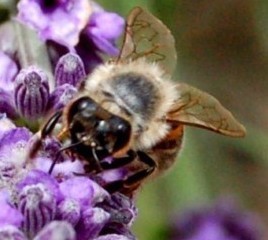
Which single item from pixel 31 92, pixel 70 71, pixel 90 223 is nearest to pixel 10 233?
pixel 90 223

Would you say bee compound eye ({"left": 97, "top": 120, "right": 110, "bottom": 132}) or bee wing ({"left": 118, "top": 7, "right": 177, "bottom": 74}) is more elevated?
bee compound eye ({"left": 97, "top": 120, "right": 110, "bottom": 132})

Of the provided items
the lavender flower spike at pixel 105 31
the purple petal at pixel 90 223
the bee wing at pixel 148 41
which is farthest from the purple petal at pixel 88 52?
the purple petal at pixel 90 223

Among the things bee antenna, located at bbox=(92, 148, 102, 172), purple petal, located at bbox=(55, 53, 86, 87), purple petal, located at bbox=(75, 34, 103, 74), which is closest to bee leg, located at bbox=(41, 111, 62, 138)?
bee antenna, located at bbox=(92, 148, 102, 172)

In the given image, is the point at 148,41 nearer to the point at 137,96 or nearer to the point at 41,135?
the point at 137,96

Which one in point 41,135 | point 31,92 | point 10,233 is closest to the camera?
point 10,233

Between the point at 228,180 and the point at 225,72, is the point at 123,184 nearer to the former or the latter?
the point at 228,180

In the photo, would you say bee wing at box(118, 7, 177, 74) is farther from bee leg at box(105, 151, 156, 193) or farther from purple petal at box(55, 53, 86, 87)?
bee leg at box(105, 151, 156, 193)

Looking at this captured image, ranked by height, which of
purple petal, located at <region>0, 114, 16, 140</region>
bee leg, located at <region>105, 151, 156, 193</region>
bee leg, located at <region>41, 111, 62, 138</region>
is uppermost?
bee leg, located at <region>41, 111, 62, 138</region>
